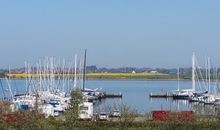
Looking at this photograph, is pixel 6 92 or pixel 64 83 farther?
pixel 64 83

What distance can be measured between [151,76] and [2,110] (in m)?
171

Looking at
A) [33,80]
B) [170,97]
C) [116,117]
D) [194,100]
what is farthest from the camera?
[170,97]

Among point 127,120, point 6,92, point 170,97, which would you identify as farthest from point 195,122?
point 170,97

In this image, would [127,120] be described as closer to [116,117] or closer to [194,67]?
[116,117]

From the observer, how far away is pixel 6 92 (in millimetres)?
82500

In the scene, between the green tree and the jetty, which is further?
the jetty

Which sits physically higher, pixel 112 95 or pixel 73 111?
pixel 73 111

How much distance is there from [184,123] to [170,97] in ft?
265

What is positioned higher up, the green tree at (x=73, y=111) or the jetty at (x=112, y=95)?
the green tree at (x=73, y=111)

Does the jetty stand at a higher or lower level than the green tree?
lower

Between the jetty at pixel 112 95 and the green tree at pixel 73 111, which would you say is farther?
the jetty at pixel 112 95

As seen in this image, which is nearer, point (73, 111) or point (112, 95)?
point (73, 111)

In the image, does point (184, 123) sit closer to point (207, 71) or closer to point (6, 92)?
point (6, 92)

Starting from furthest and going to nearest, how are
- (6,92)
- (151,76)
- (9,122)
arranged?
(151,76) < (6,92) < (9,122)
